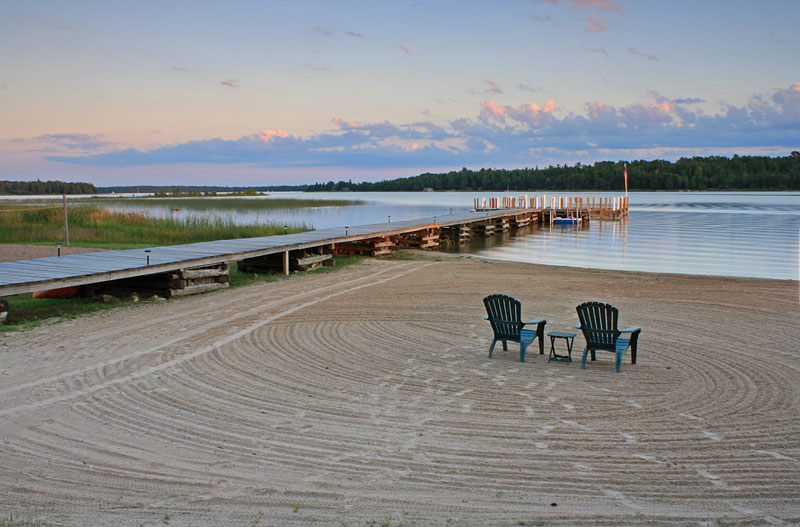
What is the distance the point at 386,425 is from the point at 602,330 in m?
3.30

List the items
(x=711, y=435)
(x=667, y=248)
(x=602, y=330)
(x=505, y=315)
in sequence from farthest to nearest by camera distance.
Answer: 1. (x=667, y=248)
2. (x=505, y=315)
3. (x=602, y=330)
4. (x=711, y=435)

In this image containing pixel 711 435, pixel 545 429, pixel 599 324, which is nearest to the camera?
pixel 711 435

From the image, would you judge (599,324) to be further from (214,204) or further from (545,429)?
(214,204)

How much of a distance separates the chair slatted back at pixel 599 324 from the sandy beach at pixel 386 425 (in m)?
0.33

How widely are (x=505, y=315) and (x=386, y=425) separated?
3039mm

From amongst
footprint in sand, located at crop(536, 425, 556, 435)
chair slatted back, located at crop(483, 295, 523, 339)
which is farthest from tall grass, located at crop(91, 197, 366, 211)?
footprint in sand, located at crop(536, 425, 556, 435)

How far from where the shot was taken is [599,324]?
24.4ft

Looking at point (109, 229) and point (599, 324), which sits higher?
point (109, 229)

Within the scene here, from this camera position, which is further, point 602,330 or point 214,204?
point 214,204

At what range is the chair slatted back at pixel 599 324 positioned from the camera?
7.28 m

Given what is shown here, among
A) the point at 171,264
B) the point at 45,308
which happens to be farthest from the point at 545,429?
the point at 45,308

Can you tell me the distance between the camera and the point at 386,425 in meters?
5.31

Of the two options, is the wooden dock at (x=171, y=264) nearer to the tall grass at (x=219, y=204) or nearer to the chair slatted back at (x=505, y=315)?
the chair slatted back at (x=505, y=315)

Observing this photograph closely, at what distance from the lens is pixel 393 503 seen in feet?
13.0
